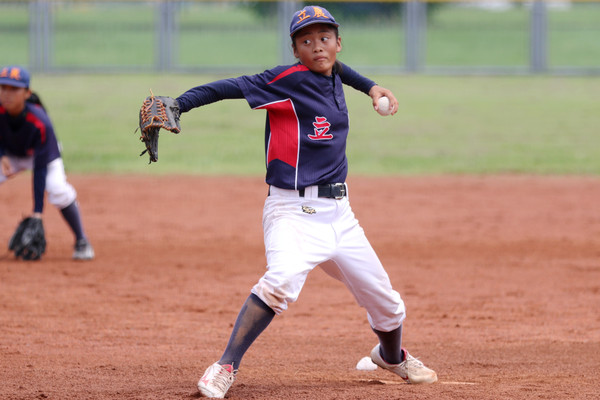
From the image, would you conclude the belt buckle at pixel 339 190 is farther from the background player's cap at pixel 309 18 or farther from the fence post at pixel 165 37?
the fence post at pixel 165 37

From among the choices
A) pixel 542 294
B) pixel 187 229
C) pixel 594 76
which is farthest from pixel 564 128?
pixel 542 294

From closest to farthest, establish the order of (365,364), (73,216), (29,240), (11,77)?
(365,364) < (11,77) < (29,240) < (73,216)

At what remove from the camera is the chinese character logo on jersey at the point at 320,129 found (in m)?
3.91

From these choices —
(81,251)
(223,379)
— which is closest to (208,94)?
(223,379)

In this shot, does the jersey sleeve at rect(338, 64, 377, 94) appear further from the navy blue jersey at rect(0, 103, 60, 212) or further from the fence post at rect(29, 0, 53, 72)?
the fence post at rect(29, 0, 53, 72)

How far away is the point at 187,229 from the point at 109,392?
5833 mm

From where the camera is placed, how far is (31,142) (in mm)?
7523

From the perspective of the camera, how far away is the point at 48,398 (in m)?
3.81

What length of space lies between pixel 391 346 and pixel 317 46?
149cm

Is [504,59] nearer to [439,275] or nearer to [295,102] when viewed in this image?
[439,275]

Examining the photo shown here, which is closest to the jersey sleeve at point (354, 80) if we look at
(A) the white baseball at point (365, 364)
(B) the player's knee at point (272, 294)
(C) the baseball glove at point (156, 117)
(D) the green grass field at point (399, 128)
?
(C) the baseball glove at point (156, 117)

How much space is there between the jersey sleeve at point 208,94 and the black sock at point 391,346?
4.42 ft

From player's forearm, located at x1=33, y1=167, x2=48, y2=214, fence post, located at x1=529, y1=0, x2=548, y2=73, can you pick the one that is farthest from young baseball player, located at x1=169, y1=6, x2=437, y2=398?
fence post, located at x1=529, y1=0, x2=548, y2=73

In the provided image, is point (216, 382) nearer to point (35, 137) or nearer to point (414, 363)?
point (414, 363)
